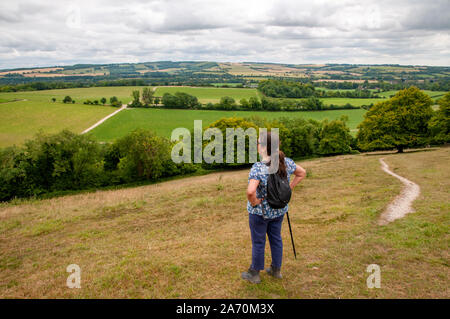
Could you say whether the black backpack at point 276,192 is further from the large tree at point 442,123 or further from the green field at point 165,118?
the green field at point 165,118

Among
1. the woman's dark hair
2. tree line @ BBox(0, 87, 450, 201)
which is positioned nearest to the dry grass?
the woman's dark hair

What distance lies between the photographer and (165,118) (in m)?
85.4

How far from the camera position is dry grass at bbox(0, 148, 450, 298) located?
621 centimetres

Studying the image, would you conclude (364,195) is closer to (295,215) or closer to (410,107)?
(295,215)

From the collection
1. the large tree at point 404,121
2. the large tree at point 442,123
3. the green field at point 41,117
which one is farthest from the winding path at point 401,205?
the green field at point 41,117

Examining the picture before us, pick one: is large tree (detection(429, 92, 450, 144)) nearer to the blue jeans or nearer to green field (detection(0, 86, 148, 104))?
the blue jeans

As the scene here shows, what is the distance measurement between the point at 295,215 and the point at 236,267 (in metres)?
5.23

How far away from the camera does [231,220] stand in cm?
1170

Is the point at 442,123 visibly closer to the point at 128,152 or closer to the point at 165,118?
the point at 128,152

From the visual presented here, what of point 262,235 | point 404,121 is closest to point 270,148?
point 262,235

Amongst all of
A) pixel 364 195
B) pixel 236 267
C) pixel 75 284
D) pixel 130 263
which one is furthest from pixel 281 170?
pixel 364 195

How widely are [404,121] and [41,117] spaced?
92198 millimetres

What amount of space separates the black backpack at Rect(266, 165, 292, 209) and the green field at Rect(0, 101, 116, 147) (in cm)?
7162

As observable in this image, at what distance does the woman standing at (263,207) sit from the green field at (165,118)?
2551 inches
